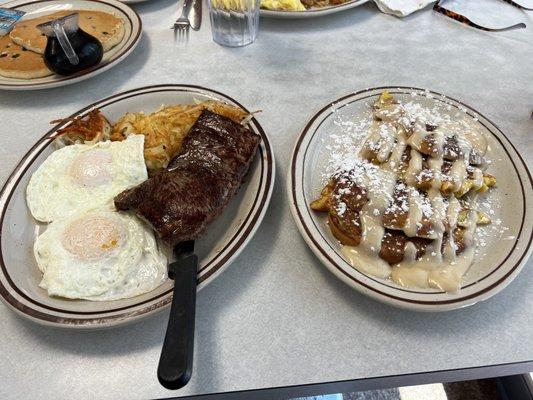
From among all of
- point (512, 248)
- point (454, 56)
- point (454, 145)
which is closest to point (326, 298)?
point (512, 248)

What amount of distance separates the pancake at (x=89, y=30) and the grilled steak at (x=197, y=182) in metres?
1.01

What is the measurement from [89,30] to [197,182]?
140cm

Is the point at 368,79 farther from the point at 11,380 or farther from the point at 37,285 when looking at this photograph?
the point at 11,380

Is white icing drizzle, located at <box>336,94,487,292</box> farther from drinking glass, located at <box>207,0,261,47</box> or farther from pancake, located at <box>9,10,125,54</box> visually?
pancake, located at <box>9,10,125,54</box>

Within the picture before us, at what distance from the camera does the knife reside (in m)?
2.46

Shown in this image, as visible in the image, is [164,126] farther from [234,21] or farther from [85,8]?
[85,8]

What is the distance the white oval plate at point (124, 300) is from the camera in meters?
1.14

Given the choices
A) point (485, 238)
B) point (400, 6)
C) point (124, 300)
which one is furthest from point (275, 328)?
point (400, 6)

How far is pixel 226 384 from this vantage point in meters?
1.15

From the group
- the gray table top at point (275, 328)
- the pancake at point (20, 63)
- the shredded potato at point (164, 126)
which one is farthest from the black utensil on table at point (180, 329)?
the pancake at point (20, 63)

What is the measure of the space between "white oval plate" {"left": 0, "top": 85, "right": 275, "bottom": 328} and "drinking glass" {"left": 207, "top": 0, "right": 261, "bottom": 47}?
2.30ft

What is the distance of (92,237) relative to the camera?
4.31 ft

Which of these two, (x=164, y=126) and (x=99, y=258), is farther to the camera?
(x=164, y=126)

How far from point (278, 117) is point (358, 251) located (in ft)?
2.83
